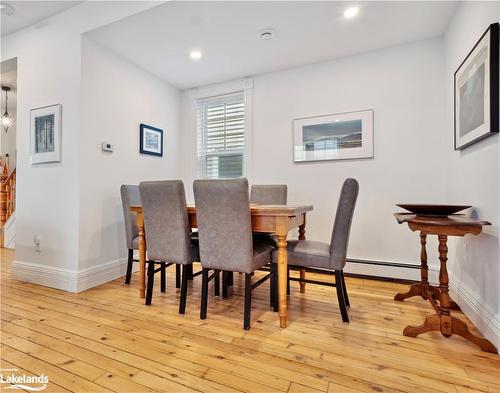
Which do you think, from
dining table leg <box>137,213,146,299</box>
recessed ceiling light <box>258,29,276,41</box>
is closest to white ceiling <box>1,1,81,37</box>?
recessed ceiling light <box>258,29,276,41</box>

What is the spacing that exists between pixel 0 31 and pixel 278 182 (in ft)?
11.6

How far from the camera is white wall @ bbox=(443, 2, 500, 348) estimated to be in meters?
1.59

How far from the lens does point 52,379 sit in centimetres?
130

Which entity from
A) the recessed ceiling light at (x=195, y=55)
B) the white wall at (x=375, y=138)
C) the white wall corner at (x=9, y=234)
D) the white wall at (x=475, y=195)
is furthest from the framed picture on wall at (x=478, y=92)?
the white wall corner at (x=9, y=234)

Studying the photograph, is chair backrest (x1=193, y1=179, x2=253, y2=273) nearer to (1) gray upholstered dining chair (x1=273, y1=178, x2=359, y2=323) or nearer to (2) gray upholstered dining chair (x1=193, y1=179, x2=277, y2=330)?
(2) gray upholstered dining chair (x1=193, y1=179, x2=277, y2=330)

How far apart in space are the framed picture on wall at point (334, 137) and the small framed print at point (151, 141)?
1.80 m

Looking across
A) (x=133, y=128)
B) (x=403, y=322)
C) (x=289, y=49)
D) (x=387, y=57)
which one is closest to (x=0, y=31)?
(x=133, y=128)

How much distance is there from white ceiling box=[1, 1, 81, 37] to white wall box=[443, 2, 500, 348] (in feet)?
11.2

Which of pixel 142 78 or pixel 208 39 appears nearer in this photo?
pixel 208 39

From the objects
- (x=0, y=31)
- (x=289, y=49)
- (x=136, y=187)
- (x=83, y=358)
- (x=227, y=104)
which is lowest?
(x=83, y=358)

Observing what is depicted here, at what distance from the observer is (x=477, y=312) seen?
5.81 ft

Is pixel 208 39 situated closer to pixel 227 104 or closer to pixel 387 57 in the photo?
pixel 227 104

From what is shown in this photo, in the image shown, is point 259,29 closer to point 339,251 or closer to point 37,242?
point 339,251

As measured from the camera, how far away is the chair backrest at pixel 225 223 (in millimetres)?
1769
